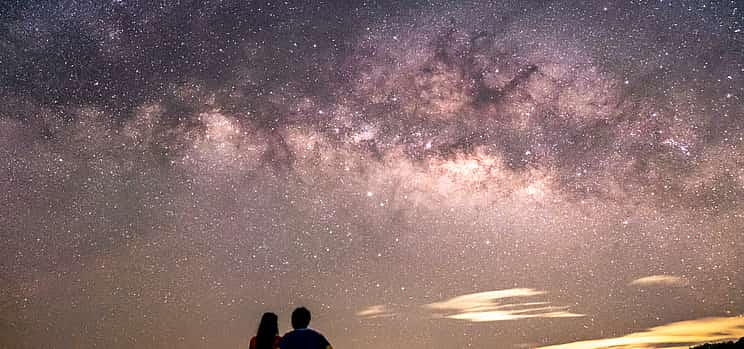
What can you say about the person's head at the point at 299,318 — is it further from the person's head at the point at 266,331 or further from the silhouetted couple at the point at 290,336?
the person's head at the point at 266,331

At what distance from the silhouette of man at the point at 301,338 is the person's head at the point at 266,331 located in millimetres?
143

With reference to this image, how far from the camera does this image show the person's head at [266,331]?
675 centimetres

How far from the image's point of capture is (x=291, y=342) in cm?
668

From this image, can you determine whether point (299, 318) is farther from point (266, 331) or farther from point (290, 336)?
point (266, 331)

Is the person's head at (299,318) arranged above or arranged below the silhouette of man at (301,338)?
above

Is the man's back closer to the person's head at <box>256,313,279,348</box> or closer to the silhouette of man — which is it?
the silhouette of man

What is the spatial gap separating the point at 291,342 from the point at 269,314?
479 millimetres

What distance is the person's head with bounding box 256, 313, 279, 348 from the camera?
6.75 m

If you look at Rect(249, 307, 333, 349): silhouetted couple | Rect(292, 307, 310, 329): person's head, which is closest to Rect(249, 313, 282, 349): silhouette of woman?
Rect(249, 307, 333, 349): silhouetted couple

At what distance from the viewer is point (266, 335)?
678 centimetres

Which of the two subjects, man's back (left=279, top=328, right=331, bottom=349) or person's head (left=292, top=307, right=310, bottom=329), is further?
person's head (left=292, top=307, right=310, bottom=329)

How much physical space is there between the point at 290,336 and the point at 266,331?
322 mm

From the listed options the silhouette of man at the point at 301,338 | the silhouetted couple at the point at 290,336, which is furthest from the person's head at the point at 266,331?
the silhouette of man at the point at 301,338

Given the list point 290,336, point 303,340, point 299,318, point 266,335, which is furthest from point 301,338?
point 266,335
